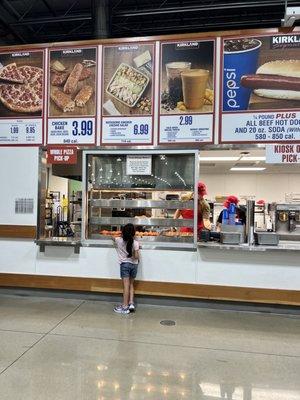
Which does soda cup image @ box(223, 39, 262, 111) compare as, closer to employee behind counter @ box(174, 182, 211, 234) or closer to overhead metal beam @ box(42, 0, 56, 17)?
employee behind counter @ box(174, 182, 211, 234)

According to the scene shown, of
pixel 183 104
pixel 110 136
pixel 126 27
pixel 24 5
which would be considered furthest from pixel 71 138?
pixel 24 5

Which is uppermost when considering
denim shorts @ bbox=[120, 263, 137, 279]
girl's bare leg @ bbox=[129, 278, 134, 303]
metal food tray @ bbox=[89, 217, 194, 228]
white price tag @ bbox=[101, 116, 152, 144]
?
white price tag @ bbox=[101, 116, 152, 144]

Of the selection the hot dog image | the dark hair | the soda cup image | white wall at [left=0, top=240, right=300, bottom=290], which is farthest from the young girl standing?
the hot dog image

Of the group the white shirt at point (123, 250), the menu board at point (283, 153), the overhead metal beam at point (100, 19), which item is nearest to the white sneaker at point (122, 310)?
the white shirt at point (123, 250)

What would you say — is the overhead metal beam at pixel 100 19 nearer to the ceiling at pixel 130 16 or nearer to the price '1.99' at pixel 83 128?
the ceiling at pixel 130 16

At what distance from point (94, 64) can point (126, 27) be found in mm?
3518

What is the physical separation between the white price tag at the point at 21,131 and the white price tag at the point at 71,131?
172 mm

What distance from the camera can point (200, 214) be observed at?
5.32m

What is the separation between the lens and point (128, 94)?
5.27 meters

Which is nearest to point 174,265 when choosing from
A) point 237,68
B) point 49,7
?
point 237,68

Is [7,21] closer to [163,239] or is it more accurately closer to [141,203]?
[141,203]

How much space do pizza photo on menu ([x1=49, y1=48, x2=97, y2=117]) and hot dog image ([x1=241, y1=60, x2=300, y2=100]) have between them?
7.08 feet

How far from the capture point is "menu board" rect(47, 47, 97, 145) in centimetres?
537

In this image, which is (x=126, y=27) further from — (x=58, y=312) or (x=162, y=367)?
(x=162, y=367)
